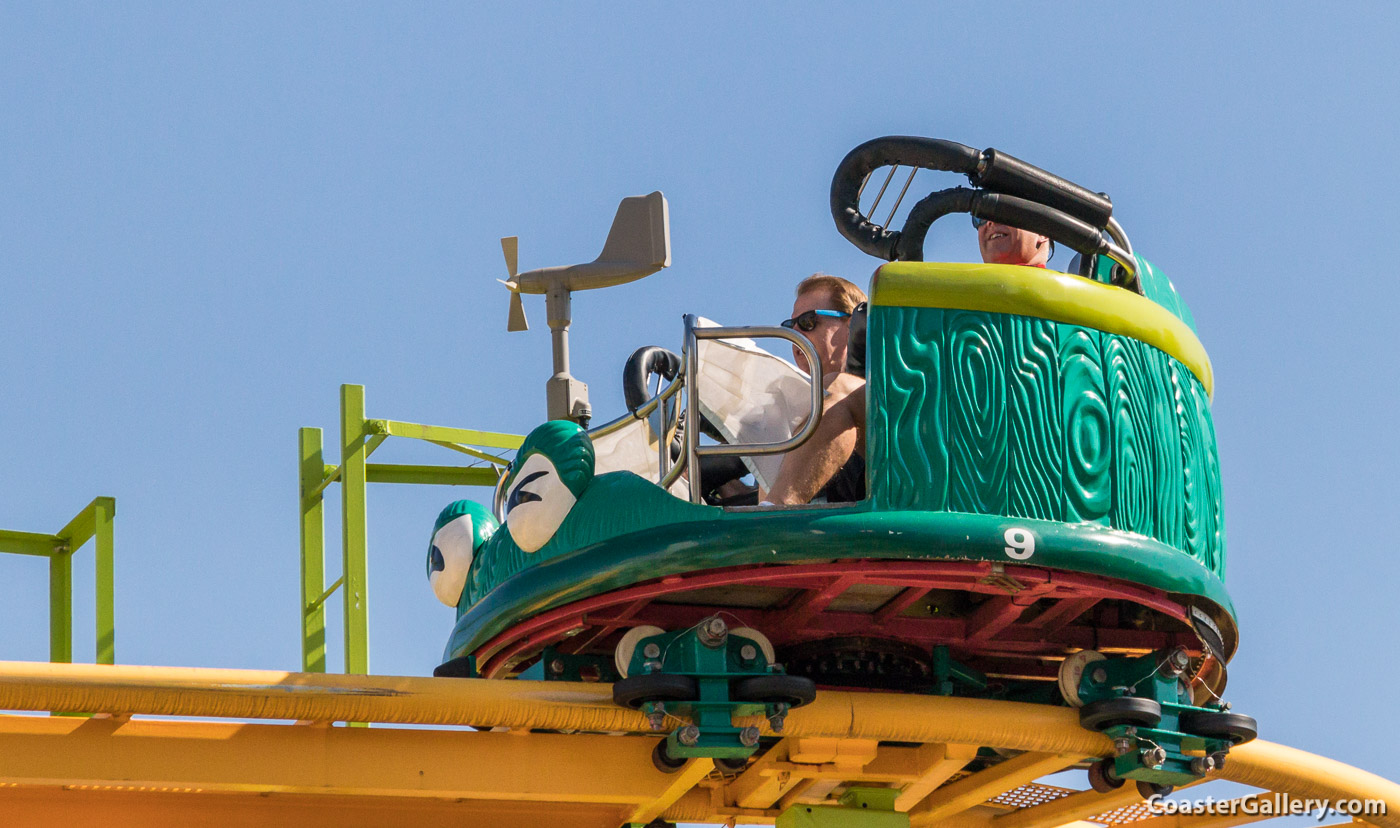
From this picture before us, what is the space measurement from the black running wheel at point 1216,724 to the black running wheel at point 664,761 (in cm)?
215

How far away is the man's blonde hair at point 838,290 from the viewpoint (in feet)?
31.5

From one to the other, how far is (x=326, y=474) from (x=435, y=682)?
367 inches

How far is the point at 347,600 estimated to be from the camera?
52.4ft

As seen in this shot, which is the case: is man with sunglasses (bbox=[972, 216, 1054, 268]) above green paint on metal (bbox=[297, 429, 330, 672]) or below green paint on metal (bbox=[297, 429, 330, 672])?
above

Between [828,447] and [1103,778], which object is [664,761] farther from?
[1103,778]

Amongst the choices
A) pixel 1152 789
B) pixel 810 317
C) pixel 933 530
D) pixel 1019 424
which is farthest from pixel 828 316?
pixel 1152 789

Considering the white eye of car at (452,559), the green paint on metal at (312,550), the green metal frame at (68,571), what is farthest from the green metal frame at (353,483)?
the white eye of car at (452,559)

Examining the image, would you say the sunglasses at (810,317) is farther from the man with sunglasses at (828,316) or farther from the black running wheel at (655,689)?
the black running wheel at (655,689)

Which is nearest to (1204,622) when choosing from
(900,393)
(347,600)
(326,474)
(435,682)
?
(900,393)

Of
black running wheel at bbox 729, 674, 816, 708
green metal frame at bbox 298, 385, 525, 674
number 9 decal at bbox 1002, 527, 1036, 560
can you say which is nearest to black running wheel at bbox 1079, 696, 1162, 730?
number 9 decal at bbox 1002, 527, 1036, 560

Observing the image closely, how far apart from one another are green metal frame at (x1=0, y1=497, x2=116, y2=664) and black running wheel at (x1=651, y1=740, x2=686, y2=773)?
21.6 feet

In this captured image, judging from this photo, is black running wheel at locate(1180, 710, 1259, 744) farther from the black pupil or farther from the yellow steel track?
the black pupil

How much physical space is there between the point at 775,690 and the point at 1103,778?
196 cm

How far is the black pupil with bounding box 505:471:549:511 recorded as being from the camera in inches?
343
